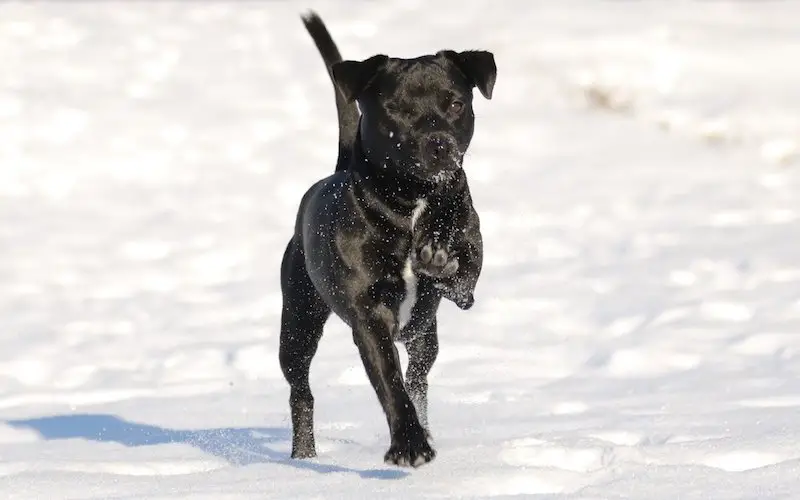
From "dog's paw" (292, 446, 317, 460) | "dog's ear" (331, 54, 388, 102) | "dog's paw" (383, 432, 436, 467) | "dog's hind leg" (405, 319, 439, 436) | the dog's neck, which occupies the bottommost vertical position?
"dog's paw" (383, 432, 436, 467)

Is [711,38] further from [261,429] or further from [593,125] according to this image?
[261,429]

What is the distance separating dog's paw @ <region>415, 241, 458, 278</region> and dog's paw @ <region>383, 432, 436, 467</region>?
0.66 m

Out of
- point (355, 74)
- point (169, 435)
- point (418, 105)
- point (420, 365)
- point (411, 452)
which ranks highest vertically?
point (355, 74)

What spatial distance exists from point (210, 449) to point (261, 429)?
2.56 feet

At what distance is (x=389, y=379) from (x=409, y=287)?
348 millimetres

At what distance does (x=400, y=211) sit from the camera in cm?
431

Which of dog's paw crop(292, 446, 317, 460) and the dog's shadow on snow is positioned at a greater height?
the dog's shadow on snow

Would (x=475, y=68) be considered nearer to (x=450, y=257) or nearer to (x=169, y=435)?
(x=450, y=257)

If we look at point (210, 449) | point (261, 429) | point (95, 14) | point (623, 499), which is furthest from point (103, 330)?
point (95, 14)

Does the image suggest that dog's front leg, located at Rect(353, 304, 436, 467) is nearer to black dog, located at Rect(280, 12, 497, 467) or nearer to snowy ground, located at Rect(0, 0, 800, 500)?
black dog, located at Rect(280, 12, 497, 467)

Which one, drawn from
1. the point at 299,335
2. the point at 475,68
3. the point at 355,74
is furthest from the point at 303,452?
the point at 475,68

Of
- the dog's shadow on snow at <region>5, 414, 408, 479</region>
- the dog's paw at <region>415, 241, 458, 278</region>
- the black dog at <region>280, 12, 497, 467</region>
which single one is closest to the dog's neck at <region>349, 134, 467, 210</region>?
the black dog at <region>280, 12, 497, 467</region>

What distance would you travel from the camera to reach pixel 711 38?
42.9 feet

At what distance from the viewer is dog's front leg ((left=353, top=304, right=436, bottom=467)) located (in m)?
3.82
